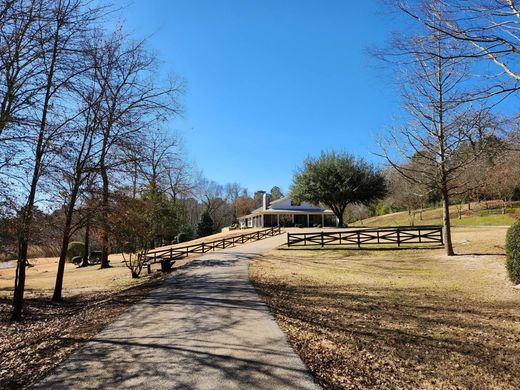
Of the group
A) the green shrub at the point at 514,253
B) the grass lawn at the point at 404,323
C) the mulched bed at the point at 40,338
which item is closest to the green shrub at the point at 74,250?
the mulched bed at the point at 40,338

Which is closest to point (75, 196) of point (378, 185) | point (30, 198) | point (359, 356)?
point (30, 198)

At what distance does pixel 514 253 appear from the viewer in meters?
11.4

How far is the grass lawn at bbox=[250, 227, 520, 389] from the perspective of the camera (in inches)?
199

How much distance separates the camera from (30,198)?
11.0 meters

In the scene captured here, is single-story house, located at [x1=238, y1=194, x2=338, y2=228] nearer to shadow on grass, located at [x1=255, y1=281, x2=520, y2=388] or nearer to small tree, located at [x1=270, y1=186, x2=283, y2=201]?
shadow on grass, located at [x1=255, y1=281, x2=520, y2=388]

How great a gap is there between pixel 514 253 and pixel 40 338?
480 inches

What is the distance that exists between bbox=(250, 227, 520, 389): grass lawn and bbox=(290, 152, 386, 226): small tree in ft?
104

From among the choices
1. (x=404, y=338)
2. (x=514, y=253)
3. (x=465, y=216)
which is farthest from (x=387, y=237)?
(x=465, y=216)

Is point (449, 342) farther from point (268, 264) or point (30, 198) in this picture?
point (268, 264)

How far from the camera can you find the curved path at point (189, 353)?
4887 millimetres

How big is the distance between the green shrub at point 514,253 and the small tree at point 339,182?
3540cm

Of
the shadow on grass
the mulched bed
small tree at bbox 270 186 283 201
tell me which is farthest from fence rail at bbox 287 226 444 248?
small tree at bbox 270 186 283 201

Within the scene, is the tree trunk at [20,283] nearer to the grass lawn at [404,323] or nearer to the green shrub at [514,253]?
the grass lawn at [404,323]

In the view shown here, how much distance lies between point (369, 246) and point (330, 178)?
77.6 feet
